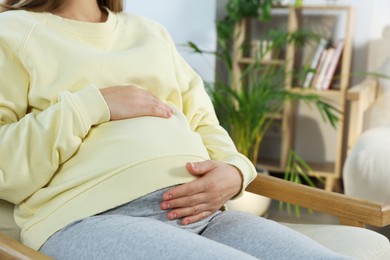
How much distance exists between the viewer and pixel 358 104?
3098 mm

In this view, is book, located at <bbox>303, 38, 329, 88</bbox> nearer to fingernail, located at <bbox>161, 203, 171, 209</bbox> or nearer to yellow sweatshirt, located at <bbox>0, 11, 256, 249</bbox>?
yellow sweatshirt, located at <bbox>0, 11, 256, 249</bbox>

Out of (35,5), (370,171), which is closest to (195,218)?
(35,5)

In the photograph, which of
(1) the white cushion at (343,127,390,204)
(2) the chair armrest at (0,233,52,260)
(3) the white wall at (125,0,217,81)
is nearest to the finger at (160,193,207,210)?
(2) the chair armrest at (0,233,52,260)

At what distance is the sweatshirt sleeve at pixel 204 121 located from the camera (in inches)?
57.5

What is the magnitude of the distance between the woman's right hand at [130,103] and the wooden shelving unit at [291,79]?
7.91 feet

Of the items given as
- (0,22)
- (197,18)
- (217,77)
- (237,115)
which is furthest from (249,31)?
(0,22)

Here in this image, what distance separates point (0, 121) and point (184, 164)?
0.36 metres

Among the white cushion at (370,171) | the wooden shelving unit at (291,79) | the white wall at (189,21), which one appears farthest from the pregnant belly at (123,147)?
the wooden shelving unit at (291,79)

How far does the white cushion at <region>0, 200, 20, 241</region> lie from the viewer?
133 cm

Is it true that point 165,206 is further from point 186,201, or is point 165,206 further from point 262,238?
point 262,238

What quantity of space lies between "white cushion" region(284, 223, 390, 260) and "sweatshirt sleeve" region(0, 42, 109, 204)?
54 centimetres

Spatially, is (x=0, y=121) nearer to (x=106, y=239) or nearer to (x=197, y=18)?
(x=106, y=239)

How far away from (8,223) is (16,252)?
0.27 metres

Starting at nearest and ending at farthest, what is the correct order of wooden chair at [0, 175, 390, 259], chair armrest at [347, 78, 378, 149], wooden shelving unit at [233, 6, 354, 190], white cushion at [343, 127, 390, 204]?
wooden chair at [0, 175, 390, 259] < white cushion at [343, 127, 390, 204] < chair armrest at [347, 78, 378, 149] < wooden shelving unit at [233, 6, 354, 190]
